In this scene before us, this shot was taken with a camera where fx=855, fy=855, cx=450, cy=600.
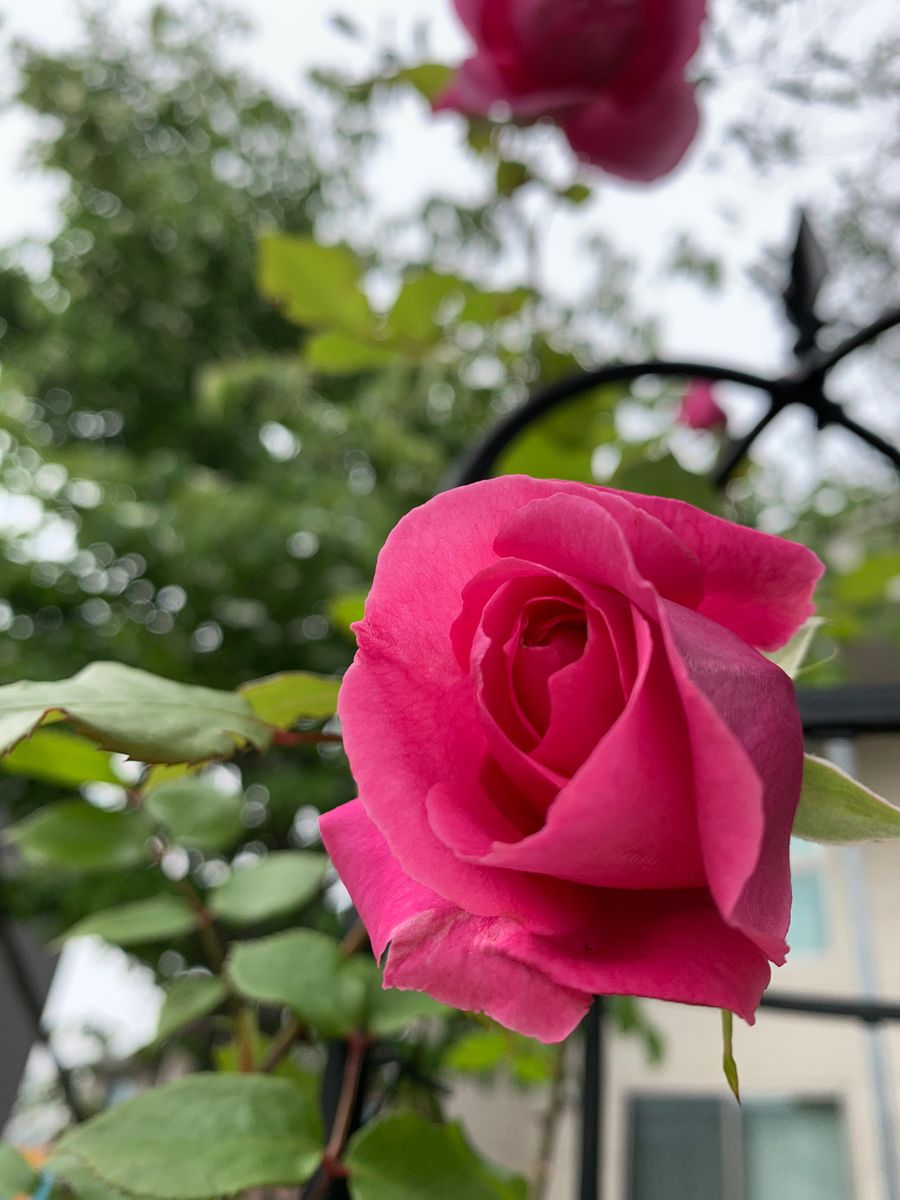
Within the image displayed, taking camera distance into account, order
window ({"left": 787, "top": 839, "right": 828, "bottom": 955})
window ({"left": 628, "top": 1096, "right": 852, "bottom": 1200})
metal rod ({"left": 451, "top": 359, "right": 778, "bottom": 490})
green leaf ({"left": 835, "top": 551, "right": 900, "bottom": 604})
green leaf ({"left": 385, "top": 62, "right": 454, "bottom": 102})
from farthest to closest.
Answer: window ({"left": 628, "top": 1096, "right": 852, "bottom": 1200}) < window ({"left": 787, "top": 839, "right": 828, "bottom": 955}) < green leaf ({"left": 835, "top": 551, "right": 900, "bottom": 604}) < green leaf ({"left": 385, "top": 62, "right": 454, "bottom": 102}) < metal rod ({"left": 451, "top": 359, "right": 778, "bottom": 490})

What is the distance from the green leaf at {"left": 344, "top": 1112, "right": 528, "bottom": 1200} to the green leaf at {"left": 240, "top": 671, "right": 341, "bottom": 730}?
0.42 feet

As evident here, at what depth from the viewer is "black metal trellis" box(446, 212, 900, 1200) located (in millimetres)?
316

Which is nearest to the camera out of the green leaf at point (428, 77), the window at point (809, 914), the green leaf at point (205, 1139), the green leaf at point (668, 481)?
the green leaf at point (205, 1139)

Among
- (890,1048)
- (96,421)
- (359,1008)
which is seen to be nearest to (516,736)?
(359,1008)

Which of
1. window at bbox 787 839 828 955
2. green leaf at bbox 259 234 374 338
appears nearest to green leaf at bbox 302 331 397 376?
green leaf at bbox 259 234 374 338

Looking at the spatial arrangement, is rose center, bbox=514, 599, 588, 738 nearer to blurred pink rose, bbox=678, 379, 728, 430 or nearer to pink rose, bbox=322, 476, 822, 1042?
pink rose, bbox=322, 476, 822, 1042

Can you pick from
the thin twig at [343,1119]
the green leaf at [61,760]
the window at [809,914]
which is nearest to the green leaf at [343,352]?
the green leaf at [61,760]

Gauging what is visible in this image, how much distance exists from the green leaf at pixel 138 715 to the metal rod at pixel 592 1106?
6.6 inches

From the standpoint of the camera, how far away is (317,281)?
23.8 inches

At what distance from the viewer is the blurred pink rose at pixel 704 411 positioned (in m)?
0.90

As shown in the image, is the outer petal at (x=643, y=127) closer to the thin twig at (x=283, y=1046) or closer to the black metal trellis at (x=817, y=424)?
the black metal trellis at (x=817, y=424)

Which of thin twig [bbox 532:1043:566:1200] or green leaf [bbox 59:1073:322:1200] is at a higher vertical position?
thin twig [bbox 532:1043:566:1200]

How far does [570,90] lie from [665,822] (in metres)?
0.42

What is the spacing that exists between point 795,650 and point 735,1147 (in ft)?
8.11
